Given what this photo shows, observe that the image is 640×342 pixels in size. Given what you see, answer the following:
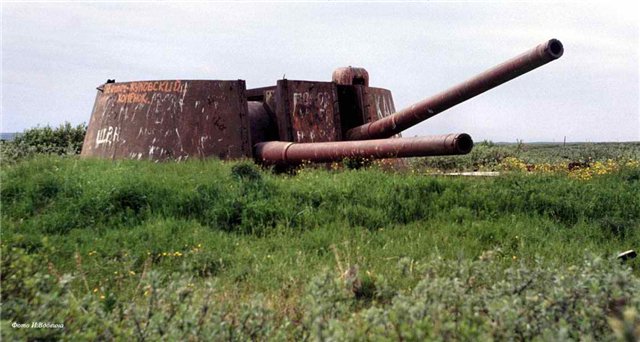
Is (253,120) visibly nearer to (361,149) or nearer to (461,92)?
(361,149)

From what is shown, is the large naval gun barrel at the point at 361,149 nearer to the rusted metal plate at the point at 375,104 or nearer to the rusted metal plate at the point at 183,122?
the rusted metal plate at the point at 183,122

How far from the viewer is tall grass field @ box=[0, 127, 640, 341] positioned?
2.97 meters

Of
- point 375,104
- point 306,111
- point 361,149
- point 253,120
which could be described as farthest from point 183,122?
point 375,104

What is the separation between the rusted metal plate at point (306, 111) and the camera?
1044cm

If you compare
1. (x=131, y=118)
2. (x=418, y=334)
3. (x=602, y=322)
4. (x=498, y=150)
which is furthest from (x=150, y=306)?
(x=498, y=150)

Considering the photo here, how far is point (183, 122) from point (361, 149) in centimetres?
285

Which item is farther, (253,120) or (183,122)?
(253,120)

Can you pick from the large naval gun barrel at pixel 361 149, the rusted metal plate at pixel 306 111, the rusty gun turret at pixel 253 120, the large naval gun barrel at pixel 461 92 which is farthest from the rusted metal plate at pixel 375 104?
the large naval gun barrel at pixel 361 149

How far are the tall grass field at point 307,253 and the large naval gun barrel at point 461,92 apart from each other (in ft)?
3.12

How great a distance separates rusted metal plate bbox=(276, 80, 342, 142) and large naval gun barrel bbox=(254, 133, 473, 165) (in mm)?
519

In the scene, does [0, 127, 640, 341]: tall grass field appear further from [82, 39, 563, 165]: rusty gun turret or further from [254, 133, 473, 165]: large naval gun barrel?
[82, 39, 563, 165]: rusty gun turret

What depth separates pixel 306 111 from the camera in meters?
10.6

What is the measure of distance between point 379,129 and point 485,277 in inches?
264

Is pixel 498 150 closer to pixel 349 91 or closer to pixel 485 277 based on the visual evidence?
pixel 349 91
